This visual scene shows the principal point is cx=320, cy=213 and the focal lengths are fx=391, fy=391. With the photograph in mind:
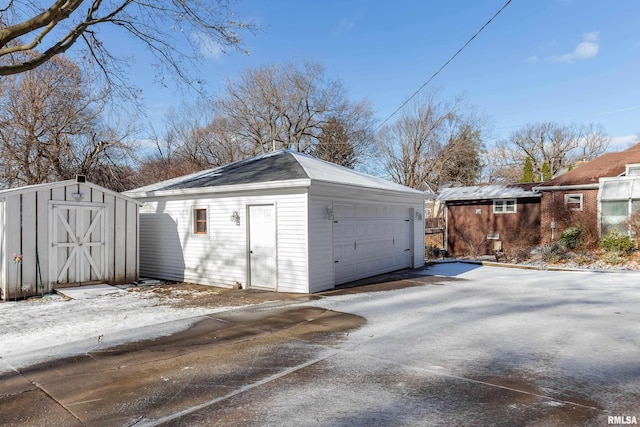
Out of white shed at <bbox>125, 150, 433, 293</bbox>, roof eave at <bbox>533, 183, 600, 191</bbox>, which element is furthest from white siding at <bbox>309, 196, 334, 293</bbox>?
roof eave at <bbox>533, 183, 600, 191</bbox>

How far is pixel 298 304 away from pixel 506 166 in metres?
44.9

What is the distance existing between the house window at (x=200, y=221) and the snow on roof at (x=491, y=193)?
55.1 feet

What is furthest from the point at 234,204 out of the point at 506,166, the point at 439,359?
the point at 506,166

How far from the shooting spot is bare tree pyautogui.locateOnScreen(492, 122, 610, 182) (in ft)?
145

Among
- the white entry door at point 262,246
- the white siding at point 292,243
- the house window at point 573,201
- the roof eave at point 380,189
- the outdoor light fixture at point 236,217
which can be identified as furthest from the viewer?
the house window at point 573,201

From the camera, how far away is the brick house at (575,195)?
18203 millimetres

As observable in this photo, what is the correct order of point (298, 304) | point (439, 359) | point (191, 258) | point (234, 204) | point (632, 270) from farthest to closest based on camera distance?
point (632, 270) → point (191, 258) → point (234, 204) → point (298, 304) → point (439, 359)

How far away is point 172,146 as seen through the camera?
1271 inches

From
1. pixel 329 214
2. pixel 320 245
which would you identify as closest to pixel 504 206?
pixel 329 214

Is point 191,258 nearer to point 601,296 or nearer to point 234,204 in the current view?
point 234,204

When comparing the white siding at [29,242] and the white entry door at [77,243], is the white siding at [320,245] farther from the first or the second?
the white siding at [29,242]

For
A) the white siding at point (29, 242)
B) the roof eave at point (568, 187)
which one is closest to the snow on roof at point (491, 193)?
the roof eave at point (568, 187)

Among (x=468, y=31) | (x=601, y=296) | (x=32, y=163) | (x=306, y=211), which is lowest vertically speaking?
(x=601, y=296)

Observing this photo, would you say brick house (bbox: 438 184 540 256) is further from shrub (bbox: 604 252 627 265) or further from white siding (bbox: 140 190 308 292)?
white siding (bbox: 140 190 308 292)
